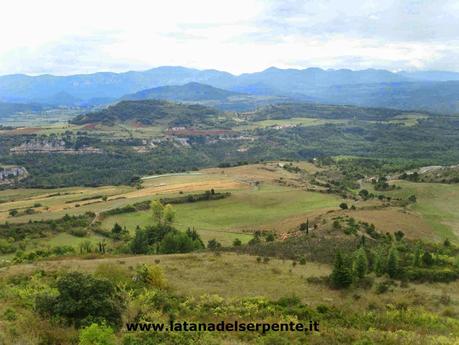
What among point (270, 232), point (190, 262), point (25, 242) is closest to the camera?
point (190, 262)

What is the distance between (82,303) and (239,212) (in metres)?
68.5

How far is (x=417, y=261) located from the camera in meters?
45.3

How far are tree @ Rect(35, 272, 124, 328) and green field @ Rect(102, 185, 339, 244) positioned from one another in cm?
4754

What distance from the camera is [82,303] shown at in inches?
955

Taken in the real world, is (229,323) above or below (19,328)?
below

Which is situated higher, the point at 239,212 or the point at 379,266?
the point at 379,266

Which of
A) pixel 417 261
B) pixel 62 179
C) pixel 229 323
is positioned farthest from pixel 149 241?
pixel 62 179

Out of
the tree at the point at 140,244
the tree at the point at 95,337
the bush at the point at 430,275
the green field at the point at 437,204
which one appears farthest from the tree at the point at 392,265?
the green field at the point at 437,204

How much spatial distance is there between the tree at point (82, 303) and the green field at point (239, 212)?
156ft

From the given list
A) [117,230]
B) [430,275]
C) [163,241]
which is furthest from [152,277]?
[117,230]

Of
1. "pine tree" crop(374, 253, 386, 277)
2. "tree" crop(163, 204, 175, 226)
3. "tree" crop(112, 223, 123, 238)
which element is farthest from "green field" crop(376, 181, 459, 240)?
"tree" crop(112, 223, 123, 238)

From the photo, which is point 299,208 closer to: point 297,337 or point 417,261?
point 417,261

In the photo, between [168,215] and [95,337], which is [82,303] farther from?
[168,215]

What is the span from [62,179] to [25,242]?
123224 mm
